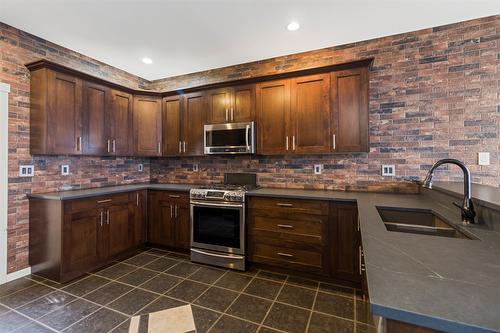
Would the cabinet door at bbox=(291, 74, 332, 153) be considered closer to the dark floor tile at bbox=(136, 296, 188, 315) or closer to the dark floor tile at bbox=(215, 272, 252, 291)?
the dark floor tile at bbox=(215, 272, 252, 291)

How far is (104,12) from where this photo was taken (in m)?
2.27

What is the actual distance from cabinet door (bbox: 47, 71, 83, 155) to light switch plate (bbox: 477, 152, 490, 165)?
4.45 m

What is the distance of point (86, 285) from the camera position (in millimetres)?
2387

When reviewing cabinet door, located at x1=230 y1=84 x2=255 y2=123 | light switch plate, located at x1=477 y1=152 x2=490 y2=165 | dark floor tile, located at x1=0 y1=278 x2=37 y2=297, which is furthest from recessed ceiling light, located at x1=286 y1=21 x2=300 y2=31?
dark floor tile, located at x1=0 y1=278 x2=37 y2=297

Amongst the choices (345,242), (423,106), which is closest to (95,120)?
(345,242)

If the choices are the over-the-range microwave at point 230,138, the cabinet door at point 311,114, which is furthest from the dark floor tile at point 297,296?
the over-the-range microwave at point 230,138

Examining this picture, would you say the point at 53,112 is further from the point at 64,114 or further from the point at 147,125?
the point at 147,125

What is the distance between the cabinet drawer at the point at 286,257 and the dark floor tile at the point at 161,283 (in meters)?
0.90

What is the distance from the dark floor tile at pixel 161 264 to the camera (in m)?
2.80

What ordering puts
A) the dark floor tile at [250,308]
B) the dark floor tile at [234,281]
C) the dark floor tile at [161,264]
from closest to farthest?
the dark floor tile at [250,308] → the dark floor tile at [234,281] → the dark floor tile at [161,264]

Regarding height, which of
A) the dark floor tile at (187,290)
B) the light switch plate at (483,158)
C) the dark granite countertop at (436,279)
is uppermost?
the light switch plate at (483,158)

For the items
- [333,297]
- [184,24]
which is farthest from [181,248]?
[184,24]

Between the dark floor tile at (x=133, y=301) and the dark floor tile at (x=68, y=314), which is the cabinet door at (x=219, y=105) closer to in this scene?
the dark floor tile at (x=133, y=301)

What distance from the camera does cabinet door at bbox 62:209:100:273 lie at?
243 cm
